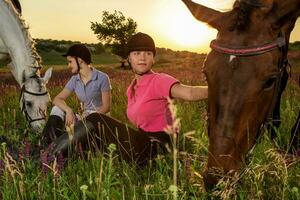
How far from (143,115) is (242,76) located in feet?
7.33

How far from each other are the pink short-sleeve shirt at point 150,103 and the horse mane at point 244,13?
1.77 metres

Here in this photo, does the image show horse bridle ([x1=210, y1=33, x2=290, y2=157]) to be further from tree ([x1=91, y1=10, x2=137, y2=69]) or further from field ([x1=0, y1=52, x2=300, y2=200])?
tree ([x1=91, y1=10, x2=137, y2=69])

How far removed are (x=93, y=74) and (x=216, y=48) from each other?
4117 millimetres

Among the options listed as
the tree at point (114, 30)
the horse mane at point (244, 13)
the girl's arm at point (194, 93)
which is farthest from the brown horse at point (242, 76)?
the tree at point (114, 30)

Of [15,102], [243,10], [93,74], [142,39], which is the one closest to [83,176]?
[142,39]

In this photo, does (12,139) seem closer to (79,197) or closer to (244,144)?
(79,197)

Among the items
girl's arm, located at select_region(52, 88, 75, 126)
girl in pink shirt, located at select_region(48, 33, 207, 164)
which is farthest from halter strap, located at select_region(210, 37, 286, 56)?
girl's arm, located at select_region(52, 88, 75, 126)

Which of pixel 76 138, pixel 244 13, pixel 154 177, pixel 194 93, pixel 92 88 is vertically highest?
pixel 244 13

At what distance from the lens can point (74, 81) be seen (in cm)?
747

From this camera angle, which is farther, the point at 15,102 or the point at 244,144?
the point at 15,102

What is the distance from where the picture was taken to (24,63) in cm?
889

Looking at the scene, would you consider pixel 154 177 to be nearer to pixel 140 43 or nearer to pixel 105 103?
pixel 140 43

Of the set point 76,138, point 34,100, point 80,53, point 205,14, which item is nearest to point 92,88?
point 80,53

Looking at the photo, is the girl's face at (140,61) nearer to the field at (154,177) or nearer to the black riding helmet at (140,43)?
the black riding helmet at (140,43)
